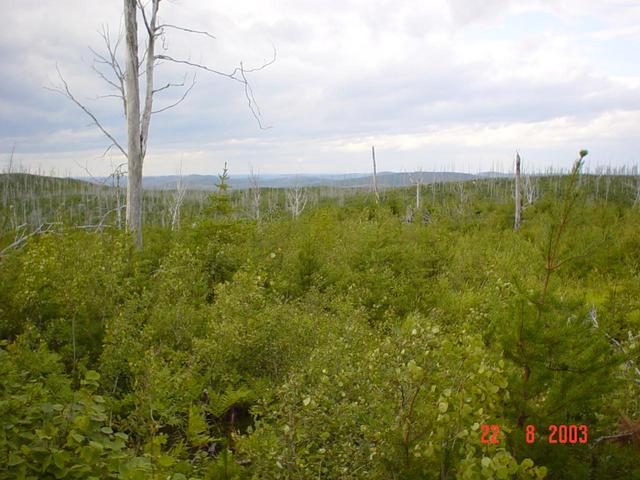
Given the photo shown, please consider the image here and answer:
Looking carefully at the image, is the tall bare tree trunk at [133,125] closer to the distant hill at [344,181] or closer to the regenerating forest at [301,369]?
the regenerating forest at [301,369]

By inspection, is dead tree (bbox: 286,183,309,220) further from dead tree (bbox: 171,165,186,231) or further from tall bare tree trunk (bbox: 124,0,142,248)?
tall bare tree trunk (bbox: 124,0,142,248)

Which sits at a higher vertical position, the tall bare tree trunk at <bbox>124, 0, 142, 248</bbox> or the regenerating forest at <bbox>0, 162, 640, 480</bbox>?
the tall bare tree trunk at <bbox>124, 0, 142, 248</bbox>

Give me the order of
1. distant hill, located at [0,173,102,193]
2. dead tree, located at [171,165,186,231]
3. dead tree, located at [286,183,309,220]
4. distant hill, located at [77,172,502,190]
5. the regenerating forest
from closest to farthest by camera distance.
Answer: the regenerating forest → dead tree, located at [171,165,186,231] → dead tree, located at [286,183,309,220] → distant hill, located at [77,172,502,190] → distant hill, located at [0,173,102,193]

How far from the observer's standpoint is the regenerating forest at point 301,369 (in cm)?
246

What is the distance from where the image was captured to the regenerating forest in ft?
8.06

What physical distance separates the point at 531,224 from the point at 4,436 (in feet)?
62.3

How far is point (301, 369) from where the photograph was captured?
4219mm

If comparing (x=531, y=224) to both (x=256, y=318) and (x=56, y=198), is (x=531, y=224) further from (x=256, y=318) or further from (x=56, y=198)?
(x=56, y=198)
